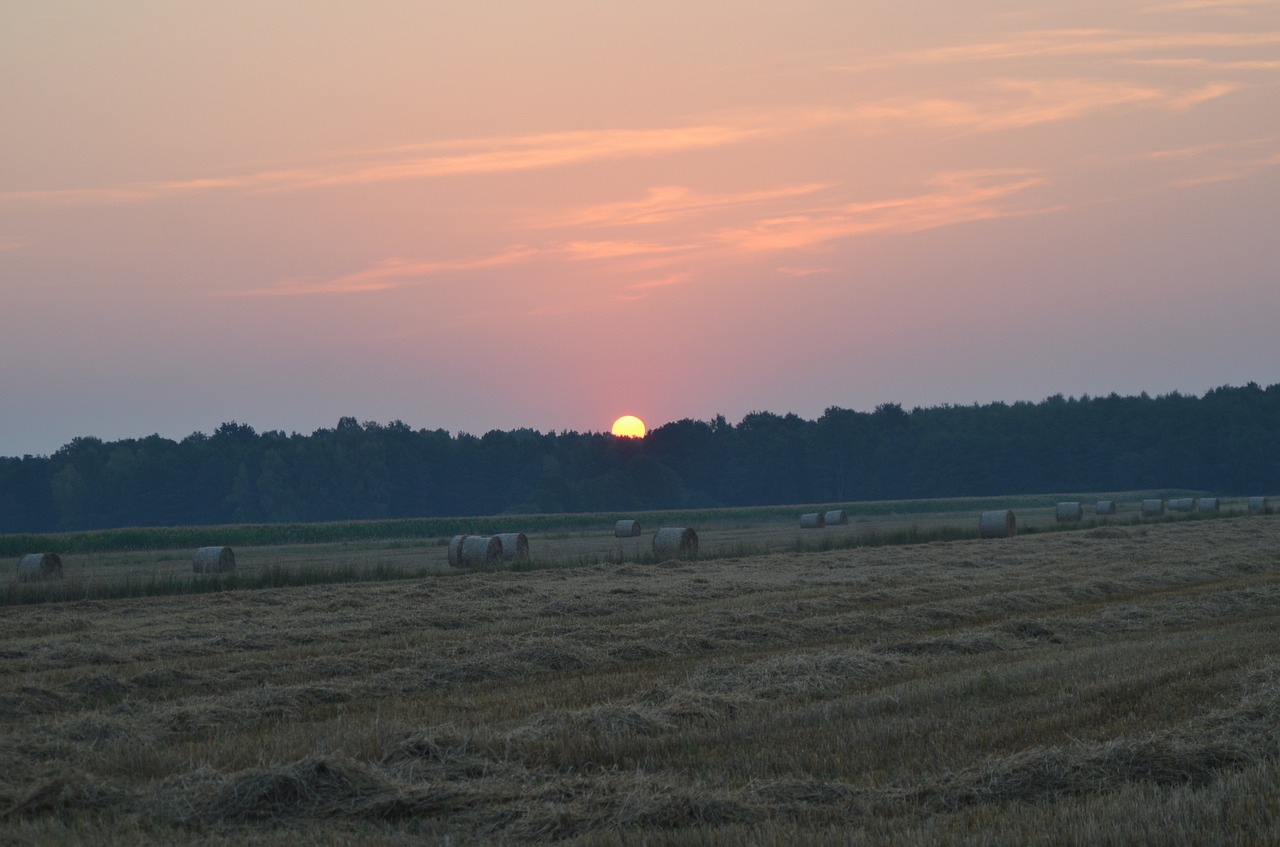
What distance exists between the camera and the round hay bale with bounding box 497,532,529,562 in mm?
39000

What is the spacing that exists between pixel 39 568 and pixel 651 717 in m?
30.0

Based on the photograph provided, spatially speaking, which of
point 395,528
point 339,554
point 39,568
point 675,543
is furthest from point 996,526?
point 395,528

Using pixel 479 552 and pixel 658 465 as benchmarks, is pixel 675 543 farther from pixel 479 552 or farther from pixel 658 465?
pixel 658 465

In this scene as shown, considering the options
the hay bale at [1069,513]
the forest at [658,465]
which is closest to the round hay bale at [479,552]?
the hay bale at [1069,513]

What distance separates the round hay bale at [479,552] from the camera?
37594 mm

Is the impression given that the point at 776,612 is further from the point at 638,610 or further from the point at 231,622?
the point at 231,622

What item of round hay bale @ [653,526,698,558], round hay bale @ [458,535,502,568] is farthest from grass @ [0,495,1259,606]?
round hay bale @ [458,535,502,568]

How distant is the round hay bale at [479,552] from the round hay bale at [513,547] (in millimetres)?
635

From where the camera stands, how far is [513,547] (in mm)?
39250

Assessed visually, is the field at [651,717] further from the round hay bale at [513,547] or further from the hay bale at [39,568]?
the round hay bale at [513,547]

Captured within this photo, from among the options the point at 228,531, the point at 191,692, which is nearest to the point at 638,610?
the point at 191,692

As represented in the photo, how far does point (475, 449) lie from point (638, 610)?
439ft

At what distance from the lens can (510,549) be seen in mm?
39156

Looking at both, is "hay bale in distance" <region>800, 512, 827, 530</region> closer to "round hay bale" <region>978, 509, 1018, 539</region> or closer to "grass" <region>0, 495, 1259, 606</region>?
"grass" <region>0, 495, 1259, 606</region>
